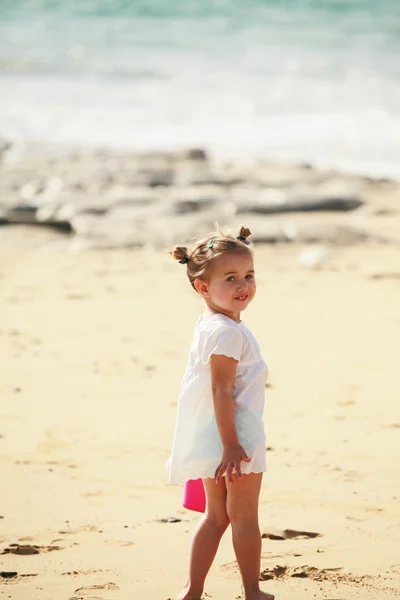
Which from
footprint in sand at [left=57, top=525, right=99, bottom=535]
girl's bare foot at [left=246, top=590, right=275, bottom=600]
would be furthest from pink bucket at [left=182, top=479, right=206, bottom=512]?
footprint in sand at [left=57, top=525, right=99, bottom=535]

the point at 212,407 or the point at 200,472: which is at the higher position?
the point at 212,407

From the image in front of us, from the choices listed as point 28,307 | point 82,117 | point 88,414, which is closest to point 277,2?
point 82,117

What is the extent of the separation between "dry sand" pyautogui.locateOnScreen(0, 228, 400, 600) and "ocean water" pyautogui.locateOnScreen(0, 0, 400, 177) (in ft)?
26.5

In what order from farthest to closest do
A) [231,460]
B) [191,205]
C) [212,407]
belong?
1. [191,205]
2. [212,407]
3. [231,460]

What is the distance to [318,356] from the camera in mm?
6445

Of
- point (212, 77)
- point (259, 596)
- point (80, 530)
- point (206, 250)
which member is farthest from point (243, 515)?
point (212, 77)

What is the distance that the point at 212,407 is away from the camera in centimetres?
301

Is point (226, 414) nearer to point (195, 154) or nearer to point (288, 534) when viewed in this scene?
point (288, 534)

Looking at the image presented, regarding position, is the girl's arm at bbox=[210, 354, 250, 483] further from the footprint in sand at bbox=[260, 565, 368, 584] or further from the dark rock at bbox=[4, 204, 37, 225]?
the dark rock at bbox=[4, 204, 37, 225]

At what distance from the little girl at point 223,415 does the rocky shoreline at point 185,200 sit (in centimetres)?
731

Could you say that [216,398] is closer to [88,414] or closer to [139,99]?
[88,414]

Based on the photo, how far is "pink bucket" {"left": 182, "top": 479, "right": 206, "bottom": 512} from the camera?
320 cm

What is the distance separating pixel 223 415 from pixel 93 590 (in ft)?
2.67

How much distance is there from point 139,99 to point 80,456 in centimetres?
2007
